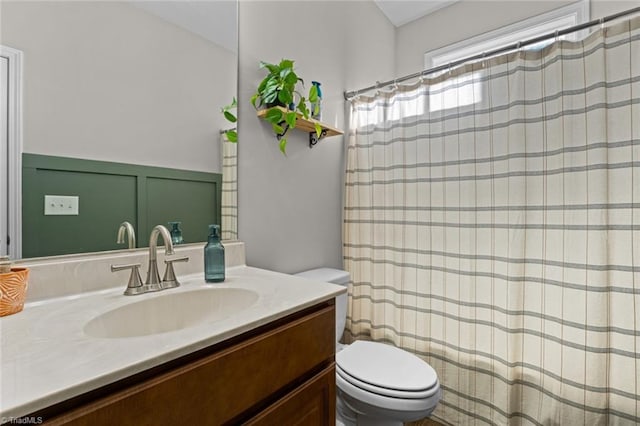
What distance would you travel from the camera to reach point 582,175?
127 cm

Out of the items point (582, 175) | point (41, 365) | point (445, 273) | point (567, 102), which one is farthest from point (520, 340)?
point (41, 365)

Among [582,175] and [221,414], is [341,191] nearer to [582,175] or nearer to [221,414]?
[582,175]

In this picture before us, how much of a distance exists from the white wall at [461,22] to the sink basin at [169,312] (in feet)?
7.35

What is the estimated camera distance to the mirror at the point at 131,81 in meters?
0.86

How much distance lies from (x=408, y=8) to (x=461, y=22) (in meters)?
0.39

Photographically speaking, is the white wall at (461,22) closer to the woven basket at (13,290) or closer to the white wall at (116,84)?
the white wall at (116,84)

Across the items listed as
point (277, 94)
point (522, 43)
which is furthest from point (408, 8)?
point (277, 94)

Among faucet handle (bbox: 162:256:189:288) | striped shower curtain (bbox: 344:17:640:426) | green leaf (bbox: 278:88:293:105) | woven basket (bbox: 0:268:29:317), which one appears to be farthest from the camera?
green leaf (bbox: 278:88:293:105)

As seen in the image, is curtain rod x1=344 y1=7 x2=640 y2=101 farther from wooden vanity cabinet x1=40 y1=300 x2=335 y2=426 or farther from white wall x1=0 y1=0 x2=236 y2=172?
wooden vanity cabinet x1=40 y1=300 x2=335 y2=426

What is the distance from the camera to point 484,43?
7.07 ft

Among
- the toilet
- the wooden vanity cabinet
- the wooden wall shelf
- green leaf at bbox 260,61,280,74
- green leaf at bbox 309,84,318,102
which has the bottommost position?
the toilet

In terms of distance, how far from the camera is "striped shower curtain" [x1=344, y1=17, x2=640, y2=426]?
1.22 meters

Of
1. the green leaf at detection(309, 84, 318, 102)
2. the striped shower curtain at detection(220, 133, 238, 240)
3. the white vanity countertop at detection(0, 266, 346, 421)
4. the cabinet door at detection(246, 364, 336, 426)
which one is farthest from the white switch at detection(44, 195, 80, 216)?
the green leaf at detection(309, 84, 318, 102)

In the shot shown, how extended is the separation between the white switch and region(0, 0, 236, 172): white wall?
0.13m
